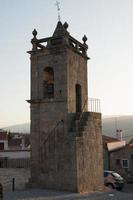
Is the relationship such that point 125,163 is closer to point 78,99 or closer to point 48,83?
point 78,99

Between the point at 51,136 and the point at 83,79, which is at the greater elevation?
the point at 83,79

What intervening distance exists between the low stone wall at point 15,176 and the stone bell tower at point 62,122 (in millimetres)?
1536

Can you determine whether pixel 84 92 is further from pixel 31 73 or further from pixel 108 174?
pixel 108 174

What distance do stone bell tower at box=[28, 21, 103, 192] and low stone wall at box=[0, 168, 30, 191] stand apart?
154 centimetres

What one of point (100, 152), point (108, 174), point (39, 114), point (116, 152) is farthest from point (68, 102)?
point (116, 152)

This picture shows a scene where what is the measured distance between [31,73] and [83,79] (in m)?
3.58

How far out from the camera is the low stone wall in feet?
84.2

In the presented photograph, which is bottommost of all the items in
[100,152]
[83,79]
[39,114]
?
[100,152]

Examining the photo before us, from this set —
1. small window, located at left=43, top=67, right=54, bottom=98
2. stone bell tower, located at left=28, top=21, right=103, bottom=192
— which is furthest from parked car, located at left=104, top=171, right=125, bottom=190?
small window, located at left=43, top=67, right=54, bottom=98

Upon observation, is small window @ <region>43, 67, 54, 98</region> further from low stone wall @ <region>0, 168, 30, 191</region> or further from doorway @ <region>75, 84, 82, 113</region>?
low stone wall @ <region>0, 168, 30, 191</region>

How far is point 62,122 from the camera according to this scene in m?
24.9

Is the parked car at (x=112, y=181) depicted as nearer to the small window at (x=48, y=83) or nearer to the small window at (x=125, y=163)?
the small window at (x=48, y=83)

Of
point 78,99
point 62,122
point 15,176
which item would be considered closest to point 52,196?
point 62,122

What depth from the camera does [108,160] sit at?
144ft
